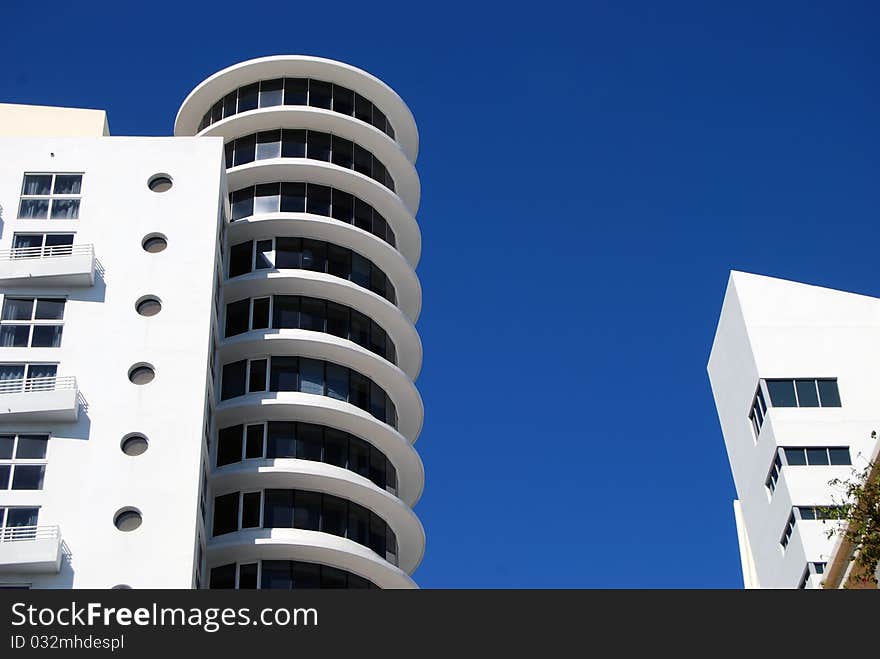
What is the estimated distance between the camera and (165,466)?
47.9m

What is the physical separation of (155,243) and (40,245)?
4238 millimetres

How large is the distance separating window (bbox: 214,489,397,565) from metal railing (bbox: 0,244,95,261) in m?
10.4

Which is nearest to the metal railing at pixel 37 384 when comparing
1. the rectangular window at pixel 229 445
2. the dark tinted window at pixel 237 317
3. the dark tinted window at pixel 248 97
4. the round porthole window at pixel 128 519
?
the round porthole window at pixel 128 519

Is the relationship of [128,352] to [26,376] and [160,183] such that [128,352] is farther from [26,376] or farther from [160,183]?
[160,183]

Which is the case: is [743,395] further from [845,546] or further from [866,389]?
[845,546]

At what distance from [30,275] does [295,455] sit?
38.3 ft

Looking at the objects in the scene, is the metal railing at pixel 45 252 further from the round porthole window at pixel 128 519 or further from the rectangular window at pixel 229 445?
the round porthole window at pixel 128 519

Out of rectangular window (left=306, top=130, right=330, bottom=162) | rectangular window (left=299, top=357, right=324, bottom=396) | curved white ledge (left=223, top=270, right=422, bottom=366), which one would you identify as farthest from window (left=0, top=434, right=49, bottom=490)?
rectangular window (left=306, top=130, right=330, bottom=162)

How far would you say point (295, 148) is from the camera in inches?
2457

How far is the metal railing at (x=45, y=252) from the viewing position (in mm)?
52562

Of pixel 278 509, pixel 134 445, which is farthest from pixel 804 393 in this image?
pixel 134 445

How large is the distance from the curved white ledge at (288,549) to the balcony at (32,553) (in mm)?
6740

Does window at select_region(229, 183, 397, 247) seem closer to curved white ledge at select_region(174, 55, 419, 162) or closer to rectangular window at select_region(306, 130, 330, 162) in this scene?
rectangular window at select_region(306, 130, 330, 162)
